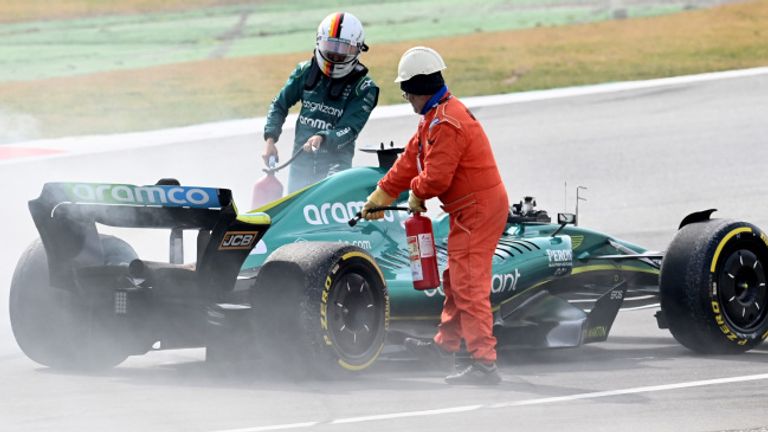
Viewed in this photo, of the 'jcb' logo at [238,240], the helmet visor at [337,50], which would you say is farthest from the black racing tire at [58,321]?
the helmet visor at [337,50]

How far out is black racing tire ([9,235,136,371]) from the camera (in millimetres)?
9016

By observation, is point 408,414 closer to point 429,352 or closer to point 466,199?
point 429,352

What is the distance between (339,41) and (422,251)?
92.2 inches

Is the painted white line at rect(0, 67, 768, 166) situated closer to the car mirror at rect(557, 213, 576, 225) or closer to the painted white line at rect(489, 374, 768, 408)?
the car mirror at rect(557, 213, 576, 225)

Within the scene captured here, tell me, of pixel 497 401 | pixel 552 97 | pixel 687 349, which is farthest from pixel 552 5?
pixel 497 401

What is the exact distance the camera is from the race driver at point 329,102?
10.5 metres

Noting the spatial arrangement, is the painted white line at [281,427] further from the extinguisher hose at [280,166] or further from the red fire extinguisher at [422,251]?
the extinguisher hose at [280,166]

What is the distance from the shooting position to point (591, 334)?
9.86 m

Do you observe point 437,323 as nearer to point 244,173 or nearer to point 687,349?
point 687,349

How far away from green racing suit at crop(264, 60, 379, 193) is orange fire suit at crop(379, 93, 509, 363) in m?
1.95

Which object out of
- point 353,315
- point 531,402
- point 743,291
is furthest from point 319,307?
point 743,291

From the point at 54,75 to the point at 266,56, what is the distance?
359 cm

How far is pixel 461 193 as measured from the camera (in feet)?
28.5

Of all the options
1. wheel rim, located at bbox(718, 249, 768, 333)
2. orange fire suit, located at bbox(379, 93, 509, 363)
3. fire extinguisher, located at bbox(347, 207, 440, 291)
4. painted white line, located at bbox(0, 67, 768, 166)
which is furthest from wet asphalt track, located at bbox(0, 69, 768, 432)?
painted white line, located at bbox(0, 67, 768, 166)
